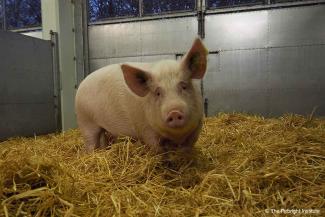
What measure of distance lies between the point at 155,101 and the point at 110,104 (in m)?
0.80

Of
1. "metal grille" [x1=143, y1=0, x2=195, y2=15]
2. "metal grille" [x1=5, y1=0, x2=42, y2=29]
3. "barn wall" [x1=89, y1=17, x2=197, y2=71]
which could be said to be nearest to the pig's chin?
"barn wall" [x1=89, y1=17, x2=197, y2=71]

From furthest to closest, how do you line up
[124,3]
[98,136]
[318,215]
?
[124,3] < [98,136] < [318,215]

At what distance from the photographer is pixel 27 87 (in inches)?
235

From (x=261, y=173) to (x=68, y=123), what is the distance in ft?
16.9

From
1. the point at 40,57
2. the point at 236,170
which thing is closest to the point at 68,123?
the point at 40,57

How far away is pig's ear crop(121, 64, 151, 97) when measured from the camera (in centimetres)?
285

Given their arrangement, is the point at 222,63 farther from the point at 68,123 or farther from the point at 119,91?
the point at 119,91

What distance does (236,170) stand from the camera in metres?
2.54

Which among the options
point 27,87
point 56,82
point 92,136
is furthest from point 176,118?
point 56,82

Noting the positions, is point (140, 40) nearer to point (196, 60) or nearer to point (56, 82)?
point (56, 82)

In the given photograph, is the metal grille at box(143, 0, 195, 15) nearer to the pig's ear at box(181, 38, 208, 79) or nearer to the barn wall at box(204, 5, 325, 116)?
the barn wall at box(204, 5, 325, 116)

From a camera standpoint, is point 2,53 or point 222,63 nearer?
point 2,53

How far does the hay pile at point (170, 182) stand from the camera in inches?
75.5

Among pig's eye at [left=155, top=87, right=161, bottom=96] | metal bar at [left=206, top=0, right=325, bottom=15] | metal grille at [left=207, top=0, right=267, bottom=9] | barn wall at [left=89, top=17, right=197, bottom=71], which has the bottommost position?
pig's eye at [left=155, top=87, right=161, bottom=96]
